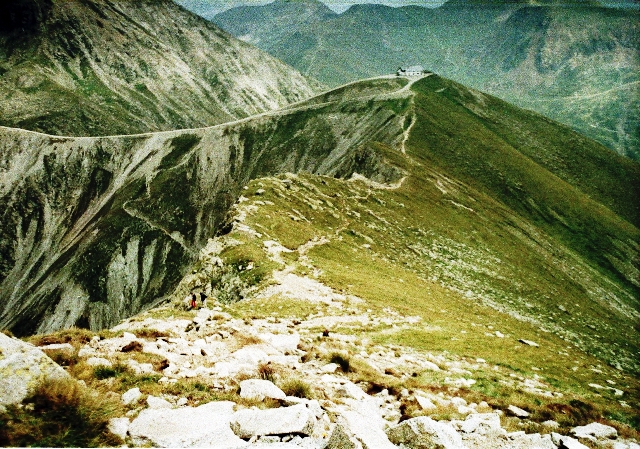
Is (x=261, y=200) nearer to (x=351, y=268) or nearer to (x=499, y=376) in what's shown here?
(x=351, y=268)

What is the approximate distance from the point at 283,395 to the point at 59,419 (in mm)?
A: 4731

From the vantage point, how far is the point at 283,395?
9180mm

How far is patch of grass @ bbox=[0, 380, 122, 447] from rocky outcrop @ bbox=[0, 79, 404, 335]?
9084 centimetres

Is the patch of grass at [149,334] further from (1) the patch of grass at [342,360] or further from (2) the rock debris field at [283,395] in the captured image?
(1) the patch of grass at [342,360]

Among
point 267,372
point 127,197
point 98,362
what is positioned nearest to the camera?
point 98,362

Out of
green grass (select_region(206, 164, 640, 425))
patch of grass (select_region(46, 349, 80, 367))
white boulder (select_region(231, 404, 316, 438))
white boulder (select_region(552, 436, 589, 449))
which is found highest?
white boulder (select_region(552, 436, 589, 449))

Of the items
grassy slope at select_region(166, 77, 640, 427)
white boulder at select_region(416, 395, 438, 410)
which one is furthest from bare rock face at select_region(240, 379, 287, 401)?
grassy slope at select_region(166, 77, 640, 427)

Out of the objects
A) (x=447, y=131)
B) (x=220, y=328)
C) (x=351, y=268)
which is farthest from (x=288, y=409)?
(x=447, y=131)

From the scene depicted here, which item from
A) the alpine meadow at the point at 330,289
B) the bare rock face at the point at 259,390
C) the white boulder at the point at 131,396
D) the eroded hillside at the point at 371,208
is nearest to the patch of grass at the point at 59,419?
the alpine meadow at the point at 330,289

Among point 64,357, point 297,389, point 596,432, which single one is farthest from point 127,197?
point 596,432

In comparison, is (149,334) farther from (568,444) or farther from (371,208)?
(371,208)

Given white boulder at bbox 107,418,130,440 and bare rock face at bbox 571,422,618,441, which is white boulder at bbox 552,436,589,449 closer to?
bare rock face at bbox 571,422,618,441

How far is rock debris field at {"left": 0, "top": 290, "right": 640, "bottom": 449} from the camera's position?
6750 mm

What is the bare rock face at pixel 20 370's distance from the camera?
6121 mm
